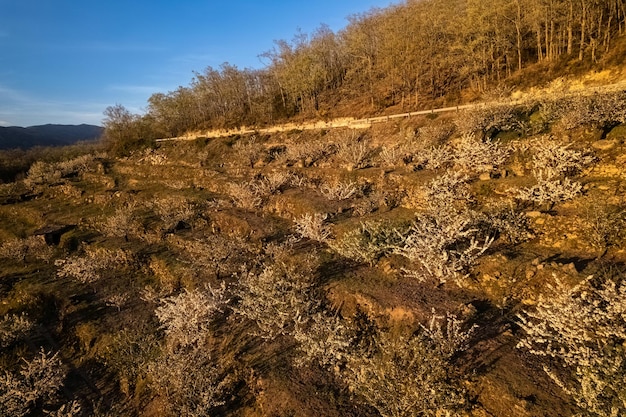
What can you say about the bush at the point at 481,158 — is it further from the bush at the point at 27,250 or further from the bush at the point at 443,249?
the bush at the point at 27,250

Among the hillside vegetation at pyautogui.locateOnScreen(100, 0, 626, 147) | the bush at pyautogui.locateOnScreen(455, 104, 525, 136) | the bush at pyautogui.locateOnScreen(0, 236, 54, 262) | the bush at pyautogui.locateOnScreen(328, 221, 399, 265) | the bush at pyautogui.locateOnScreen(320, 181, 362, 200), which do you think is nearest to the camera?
the bush at pyautogui.locateOnScreen(328, 221, 399, 265)

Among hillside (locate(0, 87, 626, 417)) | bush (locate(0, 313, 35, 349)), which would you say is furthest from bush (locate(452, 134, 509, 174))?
bush (locate(0, 313, 35, 349))

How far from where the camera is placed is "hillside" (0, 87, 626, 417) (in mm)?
6406

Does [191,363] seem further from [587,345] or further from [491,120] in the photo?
[491,120]

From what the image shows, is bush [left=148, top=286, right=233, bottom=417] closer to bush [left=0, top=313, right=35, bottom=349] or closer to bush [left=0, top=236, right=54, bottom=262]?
bush [left=0, top=313, right=35, bottom=349]

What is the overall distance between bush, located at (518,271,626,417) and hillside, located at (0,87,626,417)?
4 cm

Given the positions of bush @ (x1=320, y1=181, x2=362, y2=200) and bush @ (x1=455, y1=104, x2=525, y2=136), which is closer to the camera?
bush @ (x1=320, y1=181, x2=362, y2=200)

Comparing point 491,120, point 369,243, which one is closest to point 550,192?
point 369,243

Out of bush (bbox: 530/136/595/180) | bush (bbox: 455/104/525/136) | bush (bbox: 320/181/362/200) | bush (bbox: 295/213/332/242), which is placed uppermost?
bush (bbox: 455/104/525/136)

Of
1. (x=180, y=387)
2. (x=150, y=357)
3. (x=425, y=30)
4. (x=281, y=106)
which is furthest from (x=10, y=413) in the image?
(x=281, y=106)

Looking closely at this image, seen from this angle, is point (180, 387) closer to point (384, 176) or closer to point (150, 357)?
point (150, 357)

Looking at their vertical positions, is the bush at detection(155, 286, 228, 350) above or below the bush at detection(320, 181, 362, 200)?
below

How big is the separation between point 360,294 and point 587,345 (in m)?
4.57

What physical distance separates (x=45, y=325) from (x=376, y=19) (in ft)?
148
